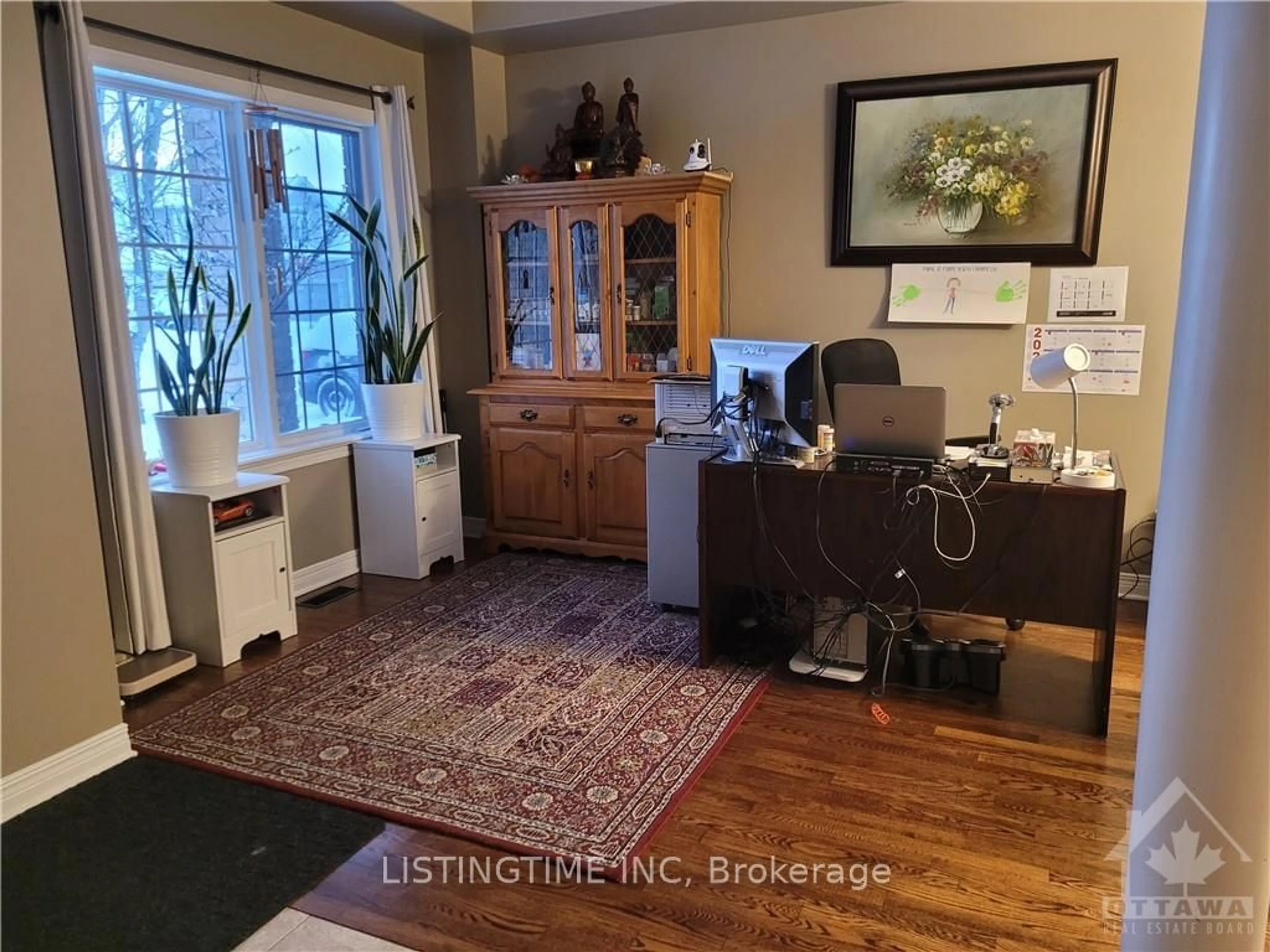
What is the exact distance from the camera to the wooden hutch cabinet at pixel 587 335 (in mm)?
4414

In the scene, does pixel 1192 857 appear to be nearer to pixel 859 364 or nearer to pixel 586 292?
pixel 859 364

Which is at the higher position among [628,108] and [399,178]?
[628,108]

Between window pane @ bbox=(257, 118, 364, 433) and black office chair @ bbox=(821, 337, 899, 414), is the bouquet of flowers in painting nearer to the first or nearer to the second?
black office chair @ bbox=(821, 337, 899, 414)

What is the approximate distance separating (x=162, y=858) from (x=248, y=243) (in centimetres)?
265

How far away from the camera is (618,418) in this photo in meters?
4.53

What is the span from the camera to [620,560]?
4.70 m

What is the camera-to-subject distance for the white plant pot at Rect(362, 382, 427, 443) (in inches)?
175

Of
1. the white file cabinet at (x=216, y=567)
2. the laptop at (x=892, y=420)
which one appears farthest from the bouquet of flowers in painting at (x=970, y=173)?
the white file cabinet at (x=216, y=567)

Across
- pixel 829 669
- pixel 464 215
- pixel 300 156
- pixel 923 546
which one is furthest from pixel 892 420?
pixel 300 156

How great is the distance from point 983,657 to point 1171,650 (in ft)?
6.15

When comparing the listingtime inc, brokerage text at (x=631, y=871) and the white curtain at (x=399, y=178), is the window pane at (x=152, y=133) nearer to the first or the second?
the white curtain at (x=399, y=178)

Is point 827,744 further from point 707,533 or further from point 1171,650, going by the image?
point 1171,650

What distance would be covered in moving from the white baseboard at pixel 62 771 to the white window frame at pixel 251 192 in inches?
60.4

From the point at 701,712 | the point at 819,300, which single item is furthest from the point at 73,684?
the point at 819,300
